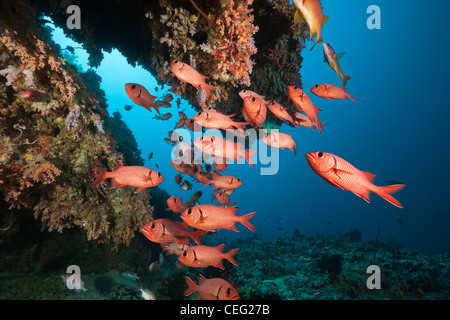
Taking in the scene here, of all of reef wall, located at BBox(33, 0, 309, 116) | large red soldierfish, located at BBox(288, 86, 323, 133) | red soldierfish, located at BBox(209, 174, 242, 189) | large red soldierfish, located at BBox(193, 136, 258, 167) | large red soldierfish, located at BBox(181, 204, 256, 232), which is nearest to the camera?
large red soldierfish, located at BBox(181, 204, 256, 232)

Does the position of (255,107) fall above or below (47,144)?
above

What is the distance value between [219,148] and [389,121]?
4954 inches

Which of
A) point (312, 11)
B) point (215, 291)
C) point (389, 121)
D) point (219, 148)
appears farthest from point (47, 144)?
point (389, 121)

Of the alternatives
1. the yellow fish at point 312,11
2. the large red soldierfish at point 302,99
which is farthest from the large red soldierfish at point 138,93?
the yellow fish at point 312,11

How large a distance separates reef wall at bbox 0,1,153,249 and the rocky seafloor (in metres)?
1.31

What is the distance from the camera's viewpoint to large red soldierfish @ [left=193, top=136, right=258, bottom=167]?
321 centimetres

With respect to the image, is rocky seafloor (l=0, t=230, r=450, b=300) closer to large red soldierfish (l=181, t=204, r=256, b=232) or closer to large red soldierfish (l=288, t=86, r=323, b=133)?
large red soldierfish (l=181, t=204, r=256, b=232)

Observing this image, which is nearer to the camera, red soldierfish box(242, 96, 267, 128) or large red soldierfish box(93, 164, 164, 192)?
large red soldierfish box(93, 164, 164, 192)

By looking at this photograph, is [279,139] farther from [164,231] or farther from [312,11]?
[164,231]

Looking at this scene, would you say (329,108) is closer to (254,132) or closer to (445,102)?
(445,102)

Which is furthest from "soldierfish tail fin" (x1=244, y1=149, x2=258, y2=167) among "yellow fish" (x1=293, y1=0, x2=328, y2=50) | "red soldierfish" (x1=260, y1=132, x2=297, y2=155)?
"yellow fish" (x1=293, y1=0, x2=328, y2=50)

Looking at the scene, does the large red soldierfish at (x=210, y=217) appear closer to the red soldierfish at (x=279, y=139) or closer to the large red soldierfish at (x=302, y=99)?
the red soldierfish at (x=279, y=139)

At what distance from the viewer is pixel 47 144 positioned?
3.74 m

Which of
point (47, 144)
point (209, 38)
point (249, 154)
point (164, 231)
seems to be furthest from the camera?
point (209, 38)
